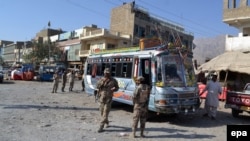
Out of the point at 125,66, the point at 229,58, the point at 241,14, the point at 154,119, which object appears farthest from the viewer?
the point at 241,14

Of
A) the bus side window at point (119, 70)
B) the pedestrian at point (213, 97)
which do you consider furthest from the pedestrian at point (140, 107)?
the bus side window at point (119, 70)

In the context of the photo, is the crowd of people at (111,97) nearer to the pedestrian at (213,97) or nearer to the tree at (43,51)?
the pedestrian at (213,97)

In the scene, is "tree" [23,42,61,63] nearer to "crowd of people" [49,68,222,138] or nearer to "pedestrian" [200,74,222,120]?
"pedestrian" [200,74,222,120]

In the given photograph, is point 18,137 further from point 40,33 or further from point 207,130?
point 40,33

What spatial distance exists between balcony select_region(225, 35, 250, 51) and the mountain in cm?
2948

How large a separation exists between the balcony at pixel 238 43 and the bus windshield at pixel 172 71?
1513 cm

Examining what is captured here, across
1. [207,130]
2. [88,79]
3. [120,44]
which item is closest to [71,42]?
[120,44]

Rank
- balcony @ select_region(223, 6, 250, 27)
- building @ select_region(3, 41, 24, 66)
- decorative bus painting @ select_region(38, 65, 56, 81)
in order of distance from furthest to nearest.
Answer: building @ select_region(3, 41, 24, 66) → decorative bus painting @ select_region(38, 65, 56, 81) → balcony @ select_region(223, 6, 250, 27)

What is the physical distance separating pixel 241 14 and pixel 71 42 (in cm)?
4210

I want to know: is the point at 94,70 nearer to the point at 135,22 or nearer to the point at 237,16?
the point at 237,16

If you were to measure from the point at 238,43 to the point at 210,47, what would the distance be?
3738cm

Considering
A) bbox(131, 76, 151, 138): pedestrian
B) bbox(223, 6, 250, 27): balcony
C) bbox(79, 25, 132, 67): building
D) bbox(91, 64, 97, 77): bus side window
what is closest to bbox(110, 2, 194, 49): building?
bbox(79, 25, 132, 67): building

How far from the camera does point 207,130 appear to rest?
35.6 ft

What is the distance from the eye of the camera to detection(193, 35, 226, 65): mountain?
2290 inches
